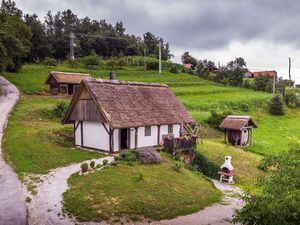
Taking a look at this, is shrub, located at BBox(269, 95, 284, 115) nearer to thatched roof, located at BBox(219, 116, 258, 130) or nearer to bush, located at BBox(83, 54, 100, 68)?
thatched roof, located at BBox(219, 116, 258, 130)

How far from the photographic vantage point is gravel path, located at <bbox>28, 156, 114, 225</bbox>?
15.3 meters

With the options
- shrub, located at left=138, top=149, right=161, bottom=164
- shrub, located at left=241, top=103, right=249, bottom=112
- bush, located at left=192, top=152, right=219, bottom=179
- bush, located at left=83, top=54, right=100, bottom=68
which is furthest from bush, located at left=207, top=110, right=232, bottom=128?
bush, located at left=83, top=54, right=100, bottom=68

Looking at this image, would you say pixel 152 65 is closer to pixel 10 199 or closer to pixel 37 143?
pixel 37 143

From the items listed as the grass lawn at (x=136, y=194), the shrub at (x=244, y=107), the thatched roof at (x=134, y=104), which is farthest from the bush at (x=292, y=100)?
the grass lawn at (x=136, y=194)

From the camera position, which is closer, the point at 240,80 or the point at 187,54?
the point at 240,80

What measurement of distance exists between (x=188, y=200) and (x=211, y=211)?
141 cm

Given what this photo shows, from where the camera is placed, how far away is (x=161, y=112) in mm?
30266

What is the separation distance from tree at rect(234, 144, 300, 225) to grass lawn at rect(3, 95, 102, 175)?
14240mm

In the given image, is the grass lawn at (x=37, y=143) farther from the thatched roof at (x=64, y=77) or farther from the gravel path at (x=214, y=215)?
the thatched roof at (x=64, y=77)

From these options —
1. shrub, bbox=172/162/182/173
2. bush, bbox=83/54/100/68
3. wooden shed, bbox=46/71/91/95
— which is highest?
bush, bbox=83/54/100/68

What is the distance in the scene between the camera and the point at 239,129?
36.0 meters

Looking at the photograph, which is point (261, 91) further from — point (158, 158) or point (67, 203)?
point (67, 203)

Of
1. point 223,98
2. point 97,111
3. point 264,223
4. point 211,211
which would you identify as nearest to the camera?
point 264,223

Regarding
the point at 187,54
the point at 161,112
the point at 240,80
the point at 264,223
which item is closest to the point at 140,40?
the point at 187,54
